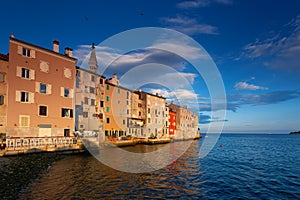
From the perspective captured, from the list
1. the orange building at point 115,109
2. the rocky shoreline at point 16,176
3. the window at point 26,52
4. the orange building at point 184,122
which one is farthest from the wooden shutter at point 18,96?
the orange building at point 184,122

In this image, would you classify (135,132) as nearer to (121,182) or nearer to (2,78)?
(2,78)

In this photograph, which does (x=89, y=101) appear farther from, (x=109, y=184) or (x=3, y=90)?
(x=109, y=184)

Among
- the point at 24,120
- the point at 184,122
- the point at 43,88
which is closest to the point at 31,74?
the point at 43,88

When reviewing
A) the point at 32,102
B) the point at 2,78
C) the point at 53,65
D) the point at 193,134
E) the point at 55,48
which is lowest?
the point at 193,134

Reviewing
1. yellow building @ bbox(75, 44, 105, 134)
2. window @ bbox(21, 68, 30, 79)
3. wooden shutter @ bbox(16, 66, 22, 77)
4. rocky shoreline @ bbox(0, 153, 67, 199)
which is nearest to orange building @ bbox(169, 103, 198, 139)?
yellow building @ bbox(75, 44, 105, 134)

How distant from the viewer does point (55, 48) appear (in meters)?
37.8

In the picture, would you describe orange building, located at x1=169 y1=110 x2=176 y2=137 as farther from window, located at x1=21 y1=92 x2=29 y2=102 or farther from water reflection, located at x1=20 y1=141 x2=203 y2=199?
water reflection, located at x1=20 y1=141 x2=203 y2=199

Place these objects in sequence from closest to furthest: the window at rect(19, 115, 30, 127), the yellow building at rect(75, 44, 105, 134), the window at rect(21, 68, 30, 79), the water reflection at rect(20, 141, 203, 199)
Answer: the water reflection at rect(20, 141, 203, 199) → the window at rect(19, 115, 30, 127) → the window at rect(21, 68, 30, 79) → the yellow building at rect(75, 44, 105, 134)

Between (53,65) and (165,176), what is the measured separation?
2801 cm

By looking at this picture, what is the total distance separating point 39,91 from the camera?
112ft

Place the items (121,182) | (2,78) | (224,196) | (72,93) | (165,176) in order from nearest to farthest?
(224,196) < (121,182) < (165,176) < (2,78) < (72,93)

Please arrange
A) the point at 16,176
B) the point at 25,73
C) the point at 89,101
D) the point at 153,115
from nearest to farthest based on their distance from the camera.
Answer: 1. the point at 16,176
2. the point at 25,73
3. the point at 89,101
4. the point at 153,115

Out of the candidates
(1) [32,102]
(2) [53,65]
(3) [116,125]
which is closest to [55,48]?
(2) [53,65]

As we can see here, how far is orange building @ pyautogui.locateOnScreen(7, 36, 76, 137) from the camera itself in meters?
30.9
